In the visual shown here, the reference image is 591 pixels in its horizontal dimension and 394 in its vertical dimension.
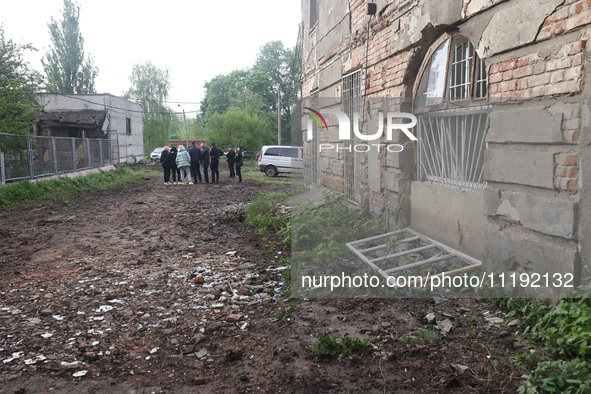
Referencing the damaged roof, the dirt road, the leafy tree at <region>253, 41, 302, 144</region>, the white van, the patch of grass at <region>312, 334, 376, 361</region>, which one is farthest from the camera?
the leafy tree at <region>253, 41, 302, 144</region>

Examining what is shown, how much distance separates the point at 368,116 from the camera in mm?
7785

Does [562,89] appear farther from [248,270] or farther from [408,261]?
[248,270]

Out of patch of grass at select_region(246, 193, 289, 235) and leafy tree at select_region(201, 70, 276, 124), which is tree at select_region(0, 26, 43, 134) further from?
leafy tree at select_region(201, 70, 276, 124)

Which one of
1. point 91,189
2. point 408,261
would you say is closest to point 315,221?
point 408,261

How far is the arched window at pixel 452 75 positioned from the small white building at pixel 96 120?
25.4 meters

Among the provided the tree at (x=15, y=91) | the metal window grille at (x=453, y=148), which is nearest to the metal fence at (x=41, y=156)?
the tree at (x=15, y=91)

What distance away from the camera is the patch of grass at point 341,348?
346 centimetres

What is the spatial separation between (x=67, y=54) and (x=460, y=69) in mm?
44595

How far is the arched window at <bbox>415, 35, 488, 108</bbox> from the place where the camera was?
507cm

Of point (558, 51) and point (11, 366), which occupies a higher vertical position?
point (558, 51)

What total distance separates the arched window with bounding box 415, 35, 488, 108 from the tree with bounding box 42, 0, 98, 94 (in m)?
42.8

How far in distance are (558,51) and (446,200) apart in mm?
2283

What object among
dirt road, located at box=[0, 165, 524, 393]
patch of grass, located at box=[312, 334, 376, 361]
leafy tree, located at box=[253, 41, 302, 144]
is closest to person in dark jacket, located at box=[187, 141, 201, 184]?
dirt road, located at box=[0, 165, 524, 393]

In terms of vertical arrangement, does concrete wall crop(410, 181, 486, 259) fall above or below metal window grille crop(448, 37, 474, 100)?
below
